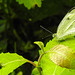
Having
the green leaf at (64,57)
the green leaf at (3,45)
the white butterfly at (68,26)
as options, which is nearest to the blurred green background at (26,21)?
the green leaf at (3,45)

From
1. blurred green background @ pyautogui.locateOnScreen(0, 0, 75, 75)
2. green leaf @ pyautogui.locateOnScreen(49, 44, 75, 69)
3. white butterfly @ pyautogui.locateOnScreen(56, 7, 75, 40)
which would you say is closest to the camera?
green leaf @ pyautogui.locateOnScreen(49, 44, 75, 69)

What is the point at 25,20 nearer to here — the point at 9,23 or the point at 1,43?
the point at 9,23

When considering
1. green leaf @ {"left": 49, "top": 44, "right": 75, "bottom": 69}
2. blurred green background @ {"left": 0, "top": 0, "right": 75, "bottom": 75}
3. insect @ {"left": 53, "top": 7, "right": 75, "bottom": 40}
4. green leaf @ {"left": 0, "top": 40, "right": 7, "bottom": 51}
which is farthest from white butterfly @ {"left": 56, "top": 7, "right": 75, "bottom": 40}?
green leaf @ {"left": 0, "top": 40, "right": 7, "bottom": 51}

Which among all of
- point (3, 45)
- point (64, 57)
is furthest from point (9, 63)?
point (3, 45)

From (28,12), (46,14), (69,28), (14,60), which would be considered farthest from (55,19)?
(14,60)

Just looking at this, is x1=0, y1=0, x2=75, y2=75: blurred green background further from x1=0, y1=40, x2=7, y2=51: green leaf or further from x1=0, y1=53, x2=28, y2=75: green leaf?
x1=0, y1=53, x2=28, y2=75: green leaf

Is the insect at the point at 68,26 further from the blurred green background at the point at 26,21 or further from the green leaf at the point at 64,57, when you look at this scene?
the blurred green background at the point at 26,21
